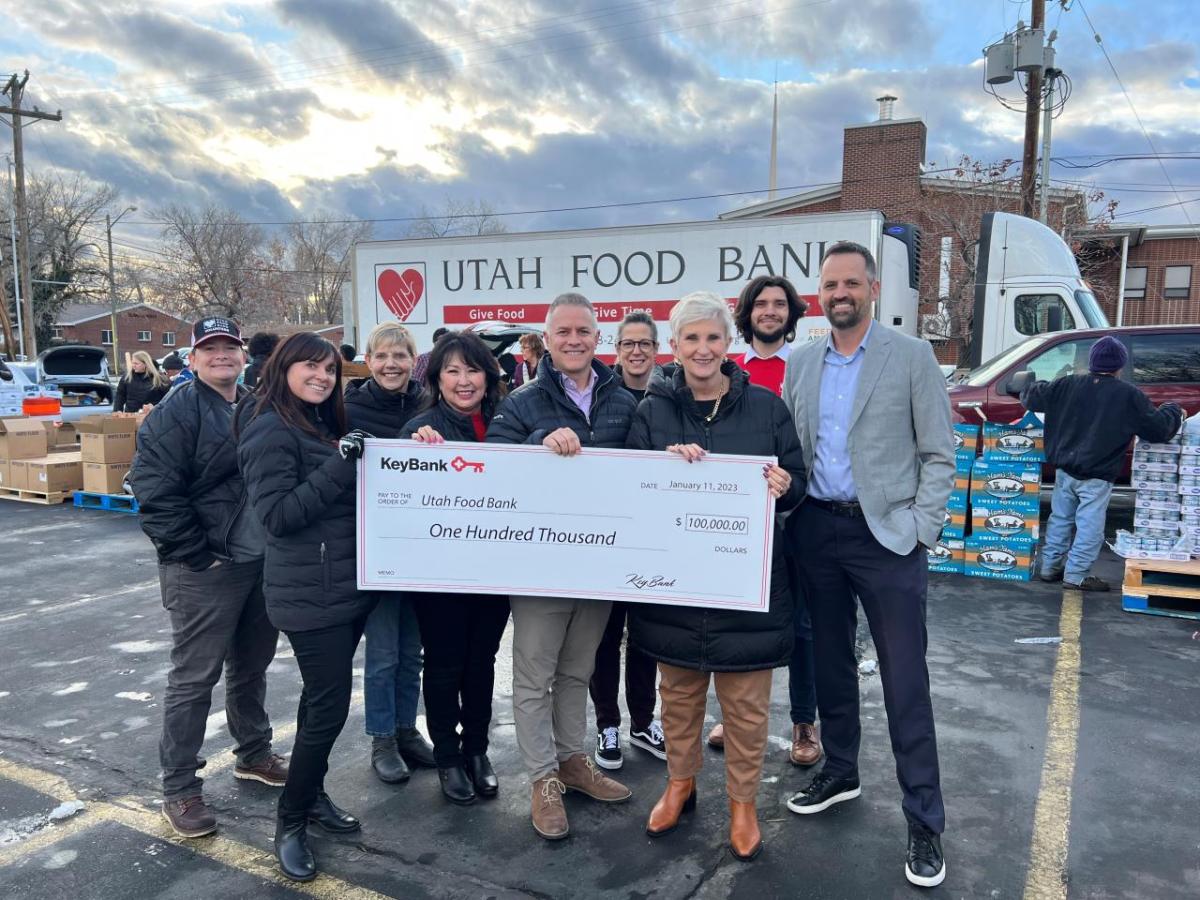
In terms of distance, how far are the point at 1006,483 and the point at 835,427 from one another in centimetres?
436

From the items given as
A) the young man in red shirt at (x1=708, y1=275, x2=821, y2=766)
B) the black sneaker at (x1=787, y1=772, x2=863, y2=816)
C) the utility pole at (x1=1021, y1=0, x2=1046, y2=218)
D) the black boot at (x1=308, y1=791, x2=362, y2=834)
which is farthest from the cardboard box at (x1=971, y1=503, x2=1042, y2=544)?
the utility pole at (x1=1021, y1=0, x2=1046, y2=218)

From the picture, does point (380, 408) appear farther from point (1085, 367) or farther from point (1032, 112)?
point (1032, 112)

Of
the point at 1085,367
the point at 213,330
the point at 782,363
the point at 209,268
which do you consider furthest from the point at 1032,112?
the point at 209,268

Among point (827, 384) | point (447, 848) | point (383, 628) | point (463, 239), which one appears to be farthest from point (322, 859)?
point (463, 239)

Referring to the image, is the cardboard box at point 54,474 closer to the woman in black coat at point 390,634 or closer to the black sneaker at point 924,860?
the woman in black coat at point 390,634

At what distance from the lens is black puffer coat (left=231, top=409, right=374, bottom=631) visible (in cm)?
275

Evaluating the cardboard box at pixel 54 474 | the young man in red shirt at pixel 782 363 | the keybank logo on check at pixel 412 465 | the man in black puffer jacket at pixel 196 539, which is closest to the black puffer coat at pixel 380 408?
the keybank logo on check at pixel 412 465

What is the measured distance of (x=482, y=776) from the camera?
3381mm

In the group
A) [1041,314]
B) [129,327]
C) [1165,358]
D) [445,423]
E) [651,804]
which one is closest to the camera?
[445,423]

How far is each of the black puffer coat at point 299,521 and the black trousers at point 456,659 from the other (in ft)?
1.30

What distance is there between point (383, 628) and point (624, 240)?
9.31 m

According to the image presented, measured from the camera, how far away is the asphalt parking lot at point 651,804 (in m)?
2.79

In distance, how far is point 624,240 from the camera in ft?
38.8

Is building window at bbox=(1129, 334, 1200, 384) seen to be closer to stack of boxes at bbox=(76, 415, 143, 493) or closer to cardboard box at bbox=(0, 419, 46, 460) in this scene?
stack of boxes at bbox=(76, 415, 143, 493)
